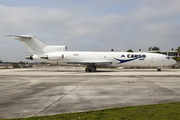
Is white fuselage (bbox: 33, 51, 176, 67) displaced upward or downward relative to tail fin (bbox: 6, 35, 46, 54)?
downward

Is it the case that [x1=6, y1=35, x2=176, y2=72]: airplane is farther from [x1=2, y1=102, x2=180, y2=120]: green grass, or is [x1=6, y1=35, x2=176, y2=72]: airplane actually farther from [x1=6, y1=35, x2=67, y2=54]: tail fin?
[x1=2, y1=102, x2=180, y2=120]: green grass

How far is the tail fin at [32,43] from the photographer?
30.7 meters

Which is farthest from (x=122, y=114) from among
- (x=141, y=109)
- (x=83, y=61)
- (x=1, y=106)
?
Result: (x=83, y=61)

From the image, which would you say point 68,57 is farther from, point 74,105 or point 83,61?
point 74,105

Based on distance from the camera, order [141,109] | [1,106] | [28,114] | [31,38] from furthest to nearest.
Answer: [31,38], [1,106], [141,109], [28,114]

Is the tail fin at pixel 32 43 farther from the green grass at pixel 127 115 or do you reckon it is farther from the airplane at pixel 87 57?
the green grass at pixel 127 115

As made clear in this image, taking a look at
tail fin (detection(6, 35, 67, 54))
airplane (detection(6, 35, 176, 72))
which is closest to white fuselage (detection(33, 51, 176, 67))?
airplane (detection(6, 35, 176, 72))

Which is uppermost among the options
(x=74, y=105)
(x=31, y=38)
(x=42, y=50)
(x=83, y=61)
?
(x=31, y=38)

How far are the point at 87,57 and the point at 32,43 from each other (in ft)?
36.1

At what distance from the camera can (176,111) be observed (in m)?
5.41

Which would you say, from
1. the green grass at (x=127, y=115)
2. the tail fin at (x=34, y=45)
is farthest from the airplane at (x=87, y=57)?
the green grass at (x=127, y=115)

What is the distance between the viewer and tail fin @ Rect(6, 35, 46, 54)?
101ft

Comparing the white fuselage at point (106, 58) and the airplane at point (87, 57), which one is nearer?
the airplane at point (87, 57)

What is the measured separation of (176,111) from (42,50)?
1160 inches
